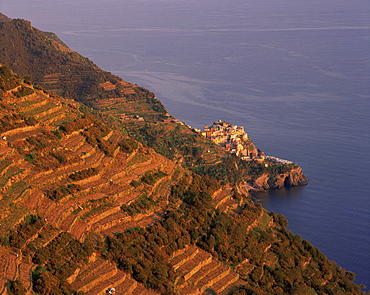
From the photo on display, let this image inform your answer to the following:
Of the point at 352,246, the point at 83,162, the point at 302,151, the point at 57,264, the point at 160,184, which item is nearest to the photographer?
the point at 57,264

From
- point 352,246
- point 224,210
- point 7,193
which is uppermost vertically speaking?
point 7,193

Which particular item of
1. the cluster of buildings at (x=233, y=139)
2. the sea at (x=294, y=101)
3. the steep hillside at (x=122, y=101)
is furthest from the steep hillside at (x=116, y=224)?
the cluster of buildings at (x=233, y=139)

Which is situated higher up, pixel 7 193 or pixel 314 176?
pixel 7 193

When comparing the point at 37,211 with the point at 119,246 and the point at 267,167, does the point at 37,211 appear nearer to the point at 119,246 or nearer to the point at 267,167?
the point at 119,246

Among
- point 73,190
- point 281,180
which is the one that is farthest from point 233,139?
point 73,190

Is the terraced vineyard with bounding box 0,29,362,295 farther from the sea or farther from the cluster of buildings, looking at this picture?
the cluster of buildings

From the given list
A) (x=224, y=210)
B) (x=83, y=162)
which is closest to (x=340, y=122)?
(x=224, y=210)

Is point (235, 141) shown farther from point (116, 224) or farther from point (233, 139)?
point (116, 224)
